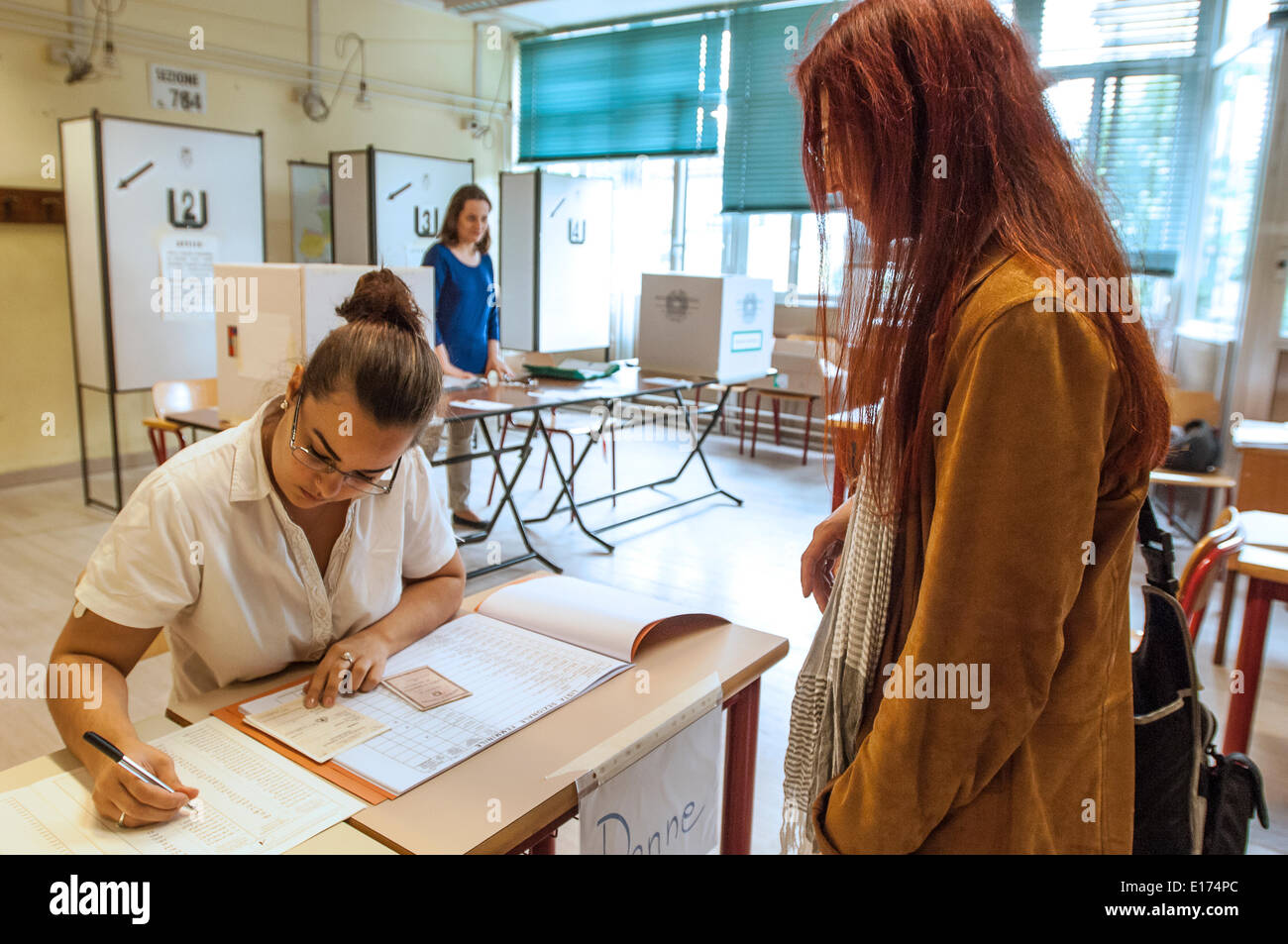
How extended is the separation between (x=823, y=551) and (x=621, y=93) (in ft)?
22.7

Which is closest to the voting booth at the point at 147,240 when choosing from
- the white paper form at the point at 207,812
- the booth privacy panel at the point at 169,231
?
the booth privacy panel at the point at 169,231

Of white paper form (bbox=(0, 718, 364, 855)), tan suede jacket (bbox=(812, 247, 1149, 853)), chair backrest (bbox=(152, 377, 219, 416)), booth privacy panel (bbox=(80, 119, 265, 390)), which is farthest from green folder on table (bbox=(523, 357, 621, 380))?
tan suede jacket (bbox=(812, 247, 1149, 853))

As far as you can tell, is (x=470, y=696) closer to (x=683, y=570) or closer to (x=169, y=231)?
(x=683, y=570)

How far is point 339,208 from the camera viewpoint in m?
6.09

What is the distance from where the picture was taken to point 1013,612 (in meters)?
0.72

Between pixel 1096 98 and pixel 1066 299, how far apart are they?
5.48 m

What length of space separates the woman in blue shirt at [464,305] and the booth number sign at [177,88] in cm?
230

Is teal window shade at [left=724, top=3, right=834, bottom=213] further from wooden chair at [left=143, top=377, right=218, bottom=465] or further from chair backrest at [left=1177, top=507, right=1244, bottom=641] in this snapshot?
chair backrest at [left=1177, top=507, right=1244, bottom=641]

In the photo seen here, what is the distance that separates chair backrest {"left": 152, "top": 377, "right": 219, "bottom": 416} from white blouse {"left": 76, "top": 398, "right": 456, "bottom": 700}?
2.69 metres

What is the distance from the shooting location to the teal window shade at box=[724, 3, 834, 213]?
6504 mm

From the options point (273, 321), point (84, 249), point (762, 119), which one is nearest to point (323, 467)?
point (273, 321)

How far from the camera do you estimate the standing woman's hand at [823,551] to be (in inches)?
44.4
